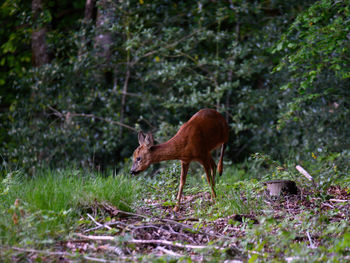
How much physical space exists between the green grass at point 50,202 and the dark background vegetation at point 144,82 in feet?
14.3

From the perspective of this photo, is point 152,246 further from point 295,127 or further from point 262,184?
point 295,127

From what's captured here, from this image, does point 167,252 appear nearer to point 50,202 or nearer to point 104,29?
point 50,202

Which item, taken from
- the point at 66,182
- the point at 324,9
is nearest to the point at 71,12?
the point at 324,9

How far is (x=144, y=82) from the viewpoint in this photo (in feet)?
36.3

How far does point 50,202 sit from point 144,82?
6695 mm

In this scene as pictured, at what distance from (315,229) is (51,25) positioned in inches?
347

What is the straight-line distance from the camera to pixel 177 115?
423 inches

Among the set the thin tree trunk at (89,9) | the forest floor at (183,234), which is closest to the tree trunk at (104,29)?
the thin tree trunk at (89,9)

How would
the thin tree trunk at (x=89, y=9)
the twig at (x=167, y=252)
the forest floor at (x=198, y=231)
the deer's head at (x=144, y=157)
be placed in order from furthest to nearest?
1. the thin tree trunk at (x=89, y=9)
2. the deer's head at (x=144, y=157)
3. the twig at (x=167, y=252)
4. the forest floor at (x=198, y=231)

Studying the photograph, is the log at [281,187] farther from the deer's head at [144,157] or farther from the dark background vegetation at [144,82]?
the dark background vegetation at [144,82]

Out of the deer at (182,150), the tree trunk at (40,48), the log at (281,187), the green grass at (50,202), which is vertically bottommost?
the log at (281,187)

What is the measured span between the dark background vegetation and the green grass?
172 inches

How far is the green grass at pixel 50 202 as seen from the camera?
3.99 meters

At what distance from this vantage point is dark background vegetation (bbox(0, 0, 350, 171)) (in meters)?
9.95
